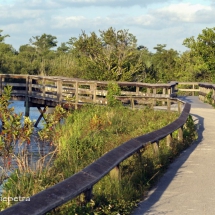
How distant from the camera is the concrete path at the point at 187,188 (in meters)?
8.24

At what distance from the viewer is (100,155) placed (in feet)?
46.4

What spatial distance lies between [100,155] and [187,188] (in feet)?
15.2

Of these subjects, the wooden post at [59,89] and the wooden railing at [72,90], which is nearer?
the wooden railing at [72,90]

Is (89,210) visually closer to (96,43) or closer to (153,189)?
(153,189)

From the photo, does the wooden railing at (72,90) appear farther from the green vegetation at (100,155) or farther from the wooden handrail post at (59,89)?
the green vegetation at (100,155)

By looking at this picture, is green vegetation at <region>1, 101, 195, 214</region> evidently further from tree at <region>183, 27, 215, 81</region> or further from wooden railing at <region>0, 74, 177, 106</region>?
tree at <region>183, 27, 215, 81</region>

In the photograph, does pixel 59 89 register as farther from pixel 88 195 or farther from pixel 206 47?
pixel 88 195

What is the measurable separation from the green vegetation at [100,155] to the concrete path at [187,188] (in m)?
0.20

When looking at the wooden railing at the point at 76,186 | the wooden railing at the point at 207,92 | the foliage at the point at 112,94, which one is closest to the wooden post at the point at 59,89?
the foliage at the point at 112,94

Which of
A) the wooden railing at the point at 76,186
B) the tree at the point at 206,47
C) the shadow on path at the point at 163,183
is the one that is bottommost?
the shadow on path at the point at 163,183

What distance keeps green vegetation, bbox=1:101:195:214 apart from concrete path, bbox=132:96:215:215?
0.20 metres

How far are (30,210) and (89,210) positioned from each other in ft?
5.68

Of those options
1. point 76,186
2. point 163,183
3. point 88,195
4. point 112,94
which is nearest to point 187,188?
point 163,183

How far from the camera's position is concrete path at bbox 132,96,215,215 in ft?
27.0
